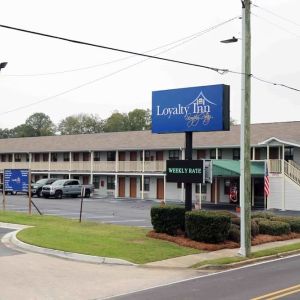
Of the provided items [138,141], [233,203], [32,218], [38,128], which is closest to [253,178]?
[233,203]

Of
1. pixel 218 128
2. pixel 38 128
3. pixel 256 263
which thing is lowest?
pixel 256 263

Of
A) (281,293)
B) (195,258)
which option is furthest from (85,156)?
(281,293)

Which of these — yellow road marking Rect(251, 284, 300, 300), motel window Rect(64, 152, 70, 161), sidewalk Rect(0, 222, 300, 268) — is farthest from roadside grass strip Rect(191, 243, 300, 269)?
motel window Rect(64, 152, 70, 161)

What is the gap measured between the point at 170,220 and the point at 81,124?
4028 inches

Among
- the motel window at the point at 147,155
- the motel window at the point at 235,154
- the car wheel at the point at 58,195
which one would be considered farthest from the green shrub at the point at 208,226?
the motel window at the point at 147,155

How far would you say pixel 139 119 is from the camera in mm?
103625

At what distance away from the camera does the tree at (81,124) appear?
11756 cm

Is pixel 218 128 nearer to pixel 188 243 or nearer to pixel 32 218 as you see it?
pixel 188 243

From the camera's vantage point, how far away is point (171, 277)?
43.9 ft

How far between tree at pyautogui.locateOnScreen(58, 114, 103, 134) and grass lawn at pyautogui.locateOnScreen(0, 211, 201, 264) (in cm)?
9434

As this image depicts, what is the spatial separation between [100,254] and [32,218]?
10.5 m

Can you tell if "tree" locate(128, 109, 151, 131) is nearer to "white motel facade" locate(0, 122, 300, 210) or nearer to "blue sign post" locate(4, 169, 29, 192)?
"white motel facade" locate(0, 122, 300, 210)

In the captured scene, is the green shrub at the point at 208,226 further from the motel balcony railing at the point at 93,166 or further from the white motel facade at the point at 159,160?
the motel balcony railing at the point at 93,166

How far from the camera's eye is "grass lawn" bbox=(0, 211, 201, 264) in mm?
15906
